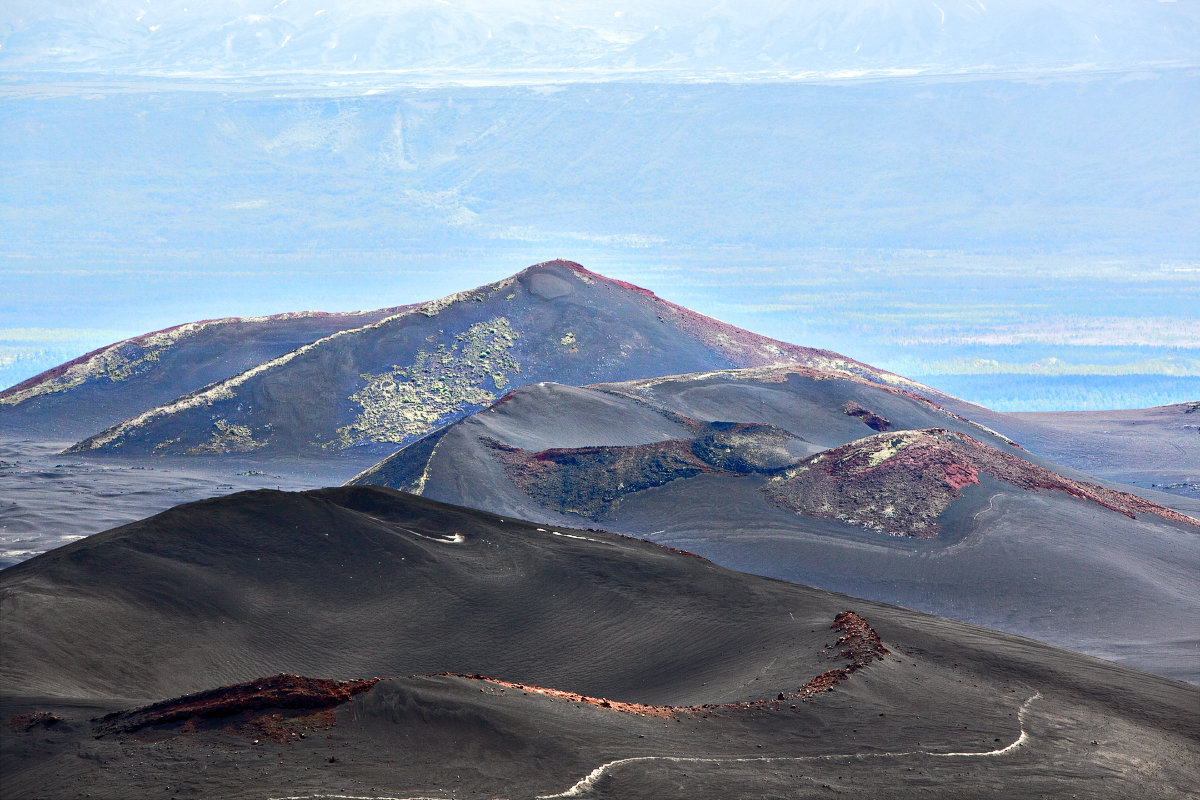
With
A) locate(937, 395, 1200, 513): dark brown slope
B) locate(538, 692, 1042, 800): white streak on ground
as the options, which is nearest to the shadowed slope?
locate(937, 395, 1200, 513): dark brown slope

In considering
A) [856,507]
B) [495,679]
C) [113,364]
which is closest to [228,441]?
[113,364]

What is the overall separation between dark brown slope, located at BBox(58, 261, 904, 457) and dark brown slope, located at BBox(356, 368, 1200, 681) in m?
8.85

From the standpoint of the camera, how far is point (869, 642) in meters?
17.2

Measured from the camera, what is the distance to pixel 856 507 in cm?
3138

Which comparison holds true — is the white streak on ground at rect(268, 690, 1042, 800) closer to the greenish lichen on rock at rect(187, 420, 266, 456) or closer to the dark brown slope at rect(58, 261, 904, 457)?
the dark brown slope at rect(58, 261, 904, 457)

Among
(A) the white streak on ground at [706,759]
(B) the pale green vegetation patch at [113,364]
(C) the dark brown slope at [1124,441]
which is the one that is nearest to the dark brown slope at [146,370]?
(B) the pale green vegetation patch at [113,364]

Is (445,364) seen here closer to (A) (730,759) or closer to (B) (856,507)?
(B) (856,507)

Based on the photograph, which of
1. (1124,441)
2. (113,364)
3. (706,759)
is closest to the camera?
(706,759)

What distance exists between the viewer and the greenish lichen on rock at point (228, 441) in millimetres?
43375

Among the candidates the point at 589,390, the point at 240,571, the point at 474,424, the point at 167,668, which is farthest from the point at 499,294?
the point at 167,668

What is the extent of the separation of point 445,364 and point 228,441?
36.6 feet

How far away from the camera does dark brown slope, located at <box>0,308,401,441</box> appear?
166ft

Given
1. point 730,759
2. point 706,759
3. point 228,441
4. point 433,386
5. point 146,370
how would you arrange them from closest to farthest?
point 706,759 → point 730,759 → point 228,441 → point 433,386 → point 146,370

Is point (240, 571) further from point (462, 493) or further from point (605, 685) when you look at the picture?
point (462, 493)
